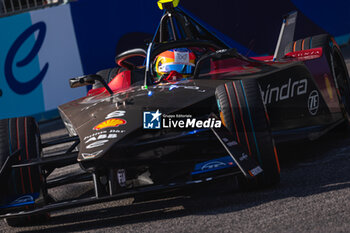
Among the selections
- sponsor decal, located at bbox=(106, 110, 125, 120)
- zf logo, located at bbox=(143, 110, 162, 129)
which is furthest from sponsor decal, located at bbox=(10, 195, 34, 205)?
zf logo, located at bbox=(143, 110, 162, 129)

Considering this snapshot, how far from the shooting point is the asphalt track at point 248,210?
Result: 3.21 metres

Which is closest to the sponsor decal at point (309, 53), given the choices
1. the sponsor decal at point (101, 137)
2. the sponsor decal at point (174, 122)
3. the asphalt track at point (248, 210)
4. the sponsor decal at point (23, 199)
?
the asphalt track at point (248, 210)

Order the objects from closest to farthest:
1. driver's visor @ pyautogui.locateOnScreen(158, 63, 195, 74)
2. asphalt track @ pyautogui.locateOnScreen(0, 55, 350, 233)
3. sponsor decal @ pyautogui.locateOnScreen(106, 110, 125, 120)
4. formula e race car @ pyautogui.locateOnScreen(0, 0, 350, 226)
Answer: asphalt track @ pyautogui.locateOnScreen(0, 55, 350, 233) < formula e race car @ pyautogui.locateOnScreen(0, 0, 350, 226) < sponsor decal @ pyautogui.locateOnScreen(106, 110, 125, 120) < driver's visor @ pyautogui.locateOnScreen(158, 63, 195, 74)

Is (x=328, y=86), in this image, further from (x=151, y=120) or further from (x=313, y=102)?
(x=151, y=120)

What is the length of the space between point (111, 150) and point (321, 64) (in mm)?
2431

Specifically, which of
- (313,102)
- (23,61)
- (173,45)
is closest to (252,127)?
(313,102)

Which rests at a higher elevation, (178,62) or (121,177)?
(178,62)

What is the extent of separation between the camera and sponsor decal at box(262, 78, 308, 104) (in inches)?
172

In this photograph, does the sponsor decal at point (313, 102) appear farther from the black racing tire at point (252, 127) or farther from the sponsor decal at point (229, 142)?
the sponsor decal at point (229, 142)

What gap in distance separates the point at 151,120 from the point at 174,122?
156 mm

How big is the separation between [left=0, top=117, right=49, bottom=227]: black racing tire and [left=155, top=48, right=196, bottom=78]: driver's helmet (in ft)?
4.31

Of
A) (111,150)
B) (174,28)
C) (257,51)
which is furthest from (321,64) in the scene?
(257,51)

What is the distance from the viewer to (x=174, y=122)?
12.6ft

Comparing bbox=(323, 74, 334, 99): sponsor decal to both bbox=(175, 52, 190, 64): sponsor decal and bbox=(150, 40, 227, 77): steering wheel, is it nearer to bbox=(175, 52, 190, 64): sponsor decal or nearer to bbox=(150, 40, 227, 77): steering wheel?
bbox=(150, 40, 227, 77): steering wheel
